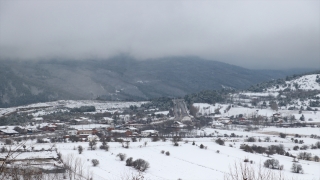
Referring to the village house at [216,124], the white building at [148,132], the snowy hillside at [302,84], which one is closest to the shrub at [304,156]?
the white building at [148,132]

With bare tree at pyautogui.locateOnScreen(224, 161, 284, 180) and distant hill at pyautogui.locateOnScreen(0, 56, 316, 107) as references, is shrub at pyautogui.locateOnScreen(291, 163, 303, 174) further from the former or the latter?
distant hill at pyautogui.locateOnScreen(0, 56, 316, 107)

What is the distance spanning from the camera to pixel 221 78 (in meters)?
151

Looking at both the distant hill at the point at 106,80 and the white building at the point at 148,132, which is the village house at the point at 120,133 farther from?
the distant hill at the point at 106,80

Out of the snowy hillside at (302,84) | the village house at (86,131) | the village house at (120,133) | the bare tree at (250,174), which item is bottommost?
the village house at (120,133)

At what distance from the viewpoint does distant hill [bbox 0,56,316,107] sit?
89250 millimetres

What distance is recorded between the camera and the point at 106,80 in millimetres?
117188

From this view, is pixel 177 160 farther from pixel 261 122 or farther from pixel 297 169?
pixel 261 122

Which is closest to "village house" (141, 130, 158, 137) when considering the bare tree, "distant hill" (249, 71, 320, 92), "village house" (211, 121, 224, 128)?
"village house" (211, 121, 224, 128)

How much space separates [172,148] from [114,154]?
21.4 feet

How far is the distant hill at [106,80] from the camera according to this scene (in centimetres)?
8925

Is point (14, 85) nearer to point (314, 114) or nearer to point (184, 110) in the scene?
point (184, 110)

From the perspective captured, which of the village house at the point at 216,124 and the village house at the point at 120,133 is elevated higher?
the village house at the point at 120,133

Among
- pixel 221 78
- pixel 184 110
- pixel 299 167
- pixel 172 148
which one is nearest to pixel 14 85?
pixel 184 110

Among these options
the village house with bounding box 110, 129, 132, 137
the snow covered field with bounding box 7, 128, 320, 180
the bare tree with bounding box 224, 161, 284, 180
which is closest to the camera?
the bare tree with bounding box 224, 161, 284, 180
